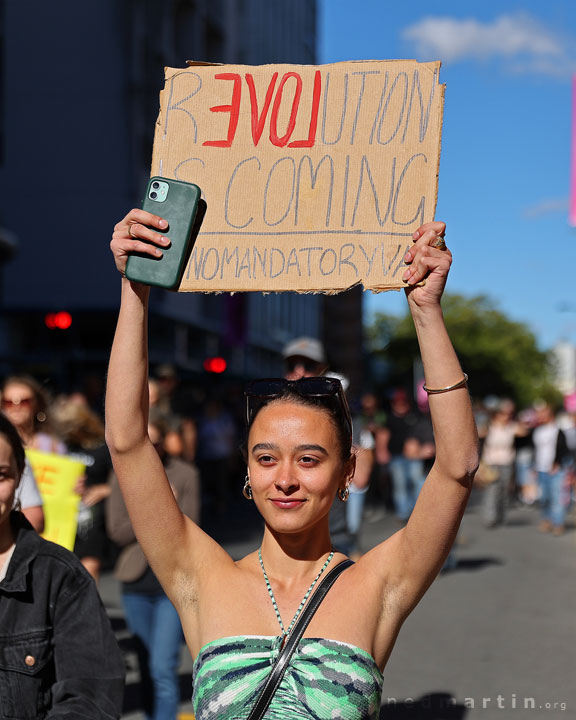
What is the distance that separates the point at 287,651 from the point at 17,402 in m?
3.70

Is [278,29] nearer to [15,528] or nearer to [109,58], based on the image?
[109,58]

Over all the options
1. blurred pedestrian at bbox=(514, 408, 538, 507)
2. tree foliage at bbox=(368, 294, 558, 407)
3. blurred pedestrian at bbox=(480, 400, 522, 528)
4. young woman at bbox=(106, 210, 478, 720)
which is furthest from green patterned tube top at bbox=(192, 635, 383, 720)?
tree foliage at bbox=(368, 294, 558, 407)

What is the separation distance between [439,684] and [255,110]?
15.9 feet

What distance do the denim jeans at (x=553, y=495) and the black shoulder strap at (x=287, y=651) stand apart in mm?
13600

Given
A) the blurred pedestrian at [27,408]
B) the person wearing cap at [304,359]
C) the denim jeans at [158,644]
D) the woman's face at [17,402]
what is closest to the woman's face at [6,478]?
the denim jeans at [158,644]

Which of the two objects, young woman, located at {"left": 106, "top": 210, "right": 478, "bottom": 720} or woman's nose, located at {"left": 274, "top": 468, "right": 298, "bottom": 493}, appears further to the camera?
woman's nose, located at {"left": 274, "top": 468, "right": 298, "bottom": 493}

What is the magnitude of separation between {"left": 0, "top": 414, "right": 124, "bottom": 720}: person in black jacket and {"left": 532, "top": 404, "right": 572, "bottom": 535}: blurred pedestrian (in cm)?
1343

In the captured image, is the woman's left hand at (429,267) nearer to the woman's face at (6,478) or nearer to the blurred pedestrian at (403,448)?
the woman's face at (6,478)

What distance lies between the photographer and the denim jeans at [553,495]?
15453 millimetres

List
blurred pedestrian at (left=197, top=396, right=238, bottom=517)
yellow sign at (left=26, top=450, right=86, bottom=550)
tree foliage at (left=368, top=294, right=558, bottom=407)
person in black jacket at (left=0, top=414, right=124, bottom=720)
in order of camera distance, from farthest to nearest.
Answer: tree foliage at (left=368, top=294, right=558, bottom=407) → blurred pedestrian at (left=197, top=396, right=238, bottom=517) → yellow sign at (left=26, top=450, right=86, bottom=550) → person in black jacket at (left=0, top=414, right=124, bottom=720)

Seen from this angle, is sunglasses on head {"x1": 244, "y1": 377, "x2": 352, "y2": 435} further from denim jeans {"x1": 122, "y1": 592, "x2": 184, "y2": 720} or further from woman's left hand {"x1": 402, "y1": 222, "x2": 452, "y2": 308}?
denim jeans {"x1": 122, "y1": 592, "x2": 184, "y2": 720}

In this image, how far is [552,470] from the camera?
16.0m

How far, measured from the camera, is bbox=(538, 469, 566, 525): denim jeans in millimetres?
15453

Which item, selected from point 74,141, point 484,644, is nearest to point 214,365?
point 484,644
